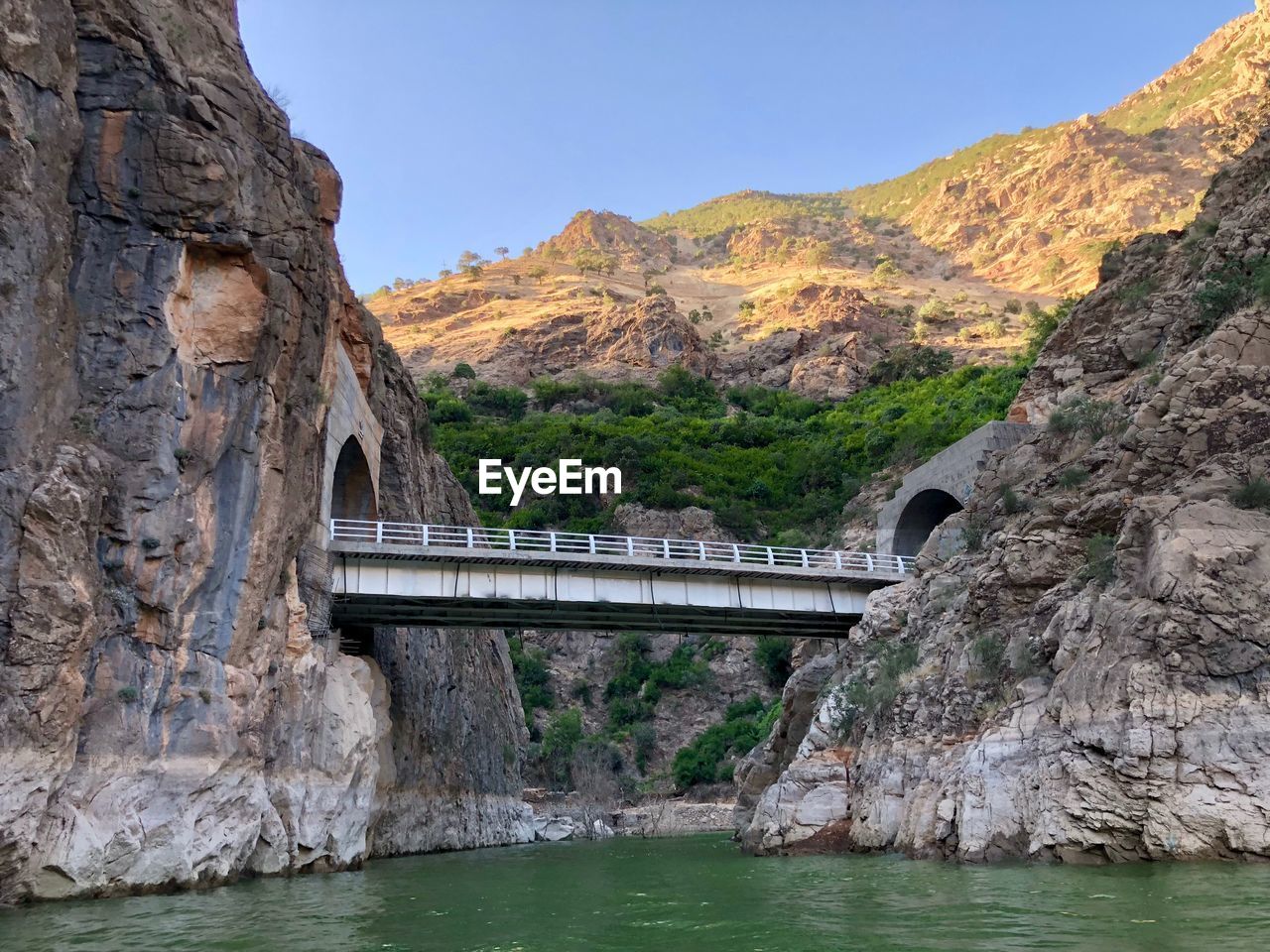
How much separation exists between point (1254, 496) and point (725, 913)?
14.8m

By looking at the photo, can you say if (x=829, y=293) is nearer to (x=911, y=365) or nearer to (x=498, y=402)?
(x=911, y=365)

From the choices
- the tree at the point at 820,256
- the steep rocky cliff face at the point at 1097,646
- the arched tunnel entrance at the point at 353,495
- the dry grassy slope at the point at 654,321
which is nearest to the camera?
the steep rocky cliff face at the point at 1097,646

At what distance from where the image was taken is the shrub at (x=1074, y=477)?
30.3m

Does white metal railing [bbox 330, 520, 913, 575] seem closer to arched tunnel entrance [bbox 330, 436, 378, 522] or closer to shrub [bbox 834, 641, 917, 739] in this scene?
arched tunnel entrance [bbox 330, 436, 378, 522]

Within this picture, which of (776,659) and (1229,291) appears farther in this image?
(776,659)

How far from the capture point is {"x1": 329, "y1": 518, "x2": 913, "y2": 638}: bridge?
34125mm

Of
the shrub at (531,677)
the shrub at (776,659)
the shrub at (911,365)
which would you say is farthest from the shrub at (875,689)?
the shrub at (911,365)

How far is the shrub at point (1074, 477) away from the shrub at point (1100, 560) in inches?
130

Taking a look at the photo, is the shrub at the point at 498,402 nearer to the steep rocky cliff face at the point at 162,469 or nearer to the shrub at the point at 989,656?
the steep rocky cliff face at the point at 162,469

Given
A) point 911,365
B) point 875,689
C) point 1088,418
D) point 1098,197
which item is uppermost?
point 1098,197

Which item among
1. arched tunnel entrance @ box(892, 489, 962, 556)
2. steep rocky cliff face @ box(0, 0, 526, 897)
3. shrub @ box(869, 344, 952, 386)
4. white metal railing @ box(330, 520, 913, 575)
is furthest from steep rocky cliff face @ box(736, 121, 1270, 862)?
shrub @ box(869, 344, 952, 386)

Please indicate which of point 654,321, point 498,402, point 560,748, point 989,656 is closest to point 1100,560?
point 989,656

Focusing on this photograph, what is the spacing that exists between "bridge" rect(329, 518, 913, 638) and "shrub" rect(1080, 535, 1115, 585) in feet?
→ 40.1

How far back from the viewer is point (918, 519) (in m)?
49.4
